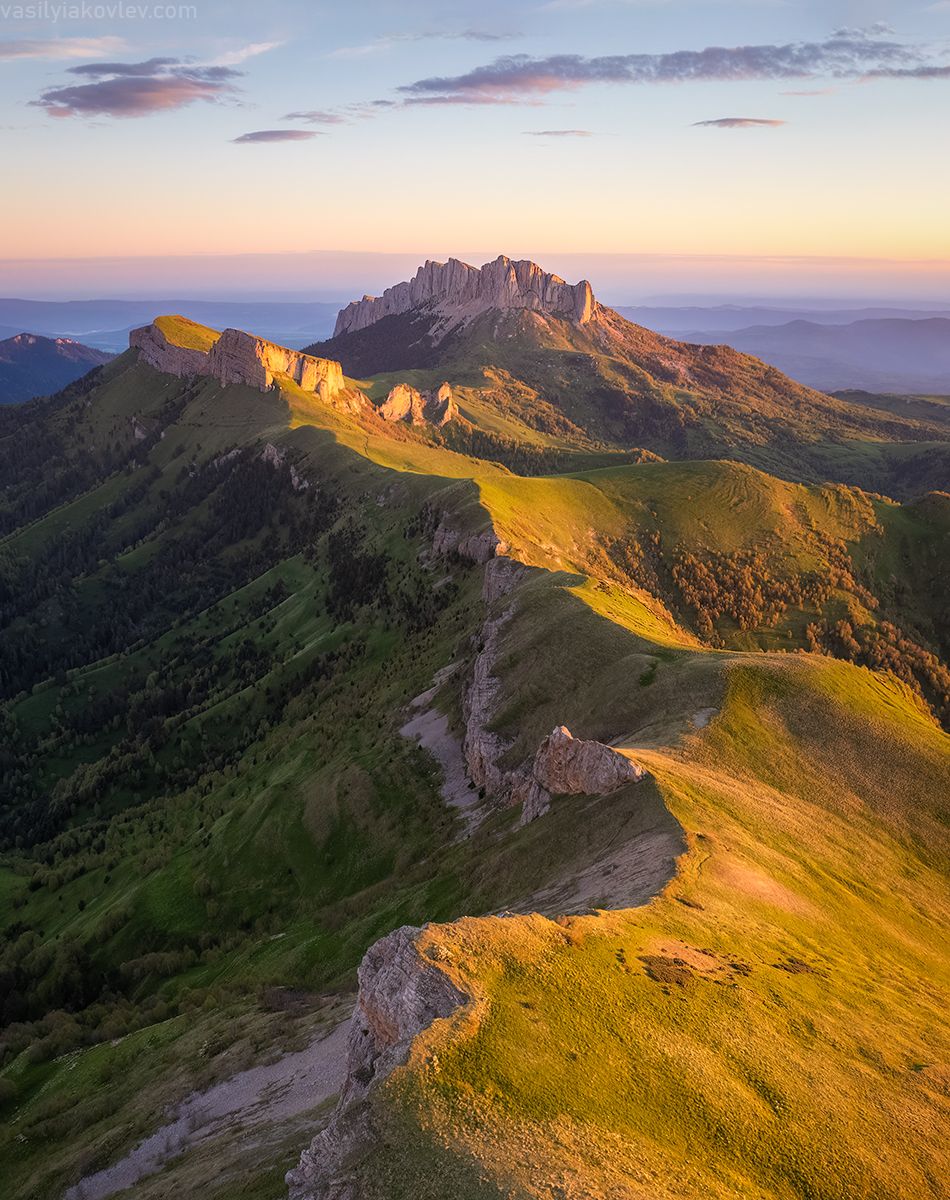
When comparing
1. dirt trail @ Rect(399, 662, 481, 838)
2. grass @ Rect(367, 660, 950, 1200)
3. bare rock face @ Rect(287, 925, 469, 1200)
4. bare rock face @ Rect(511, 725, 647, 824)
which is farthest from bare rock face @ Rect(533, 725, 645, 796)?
bare rock face @ Rect(287, 925, 469, 1200)

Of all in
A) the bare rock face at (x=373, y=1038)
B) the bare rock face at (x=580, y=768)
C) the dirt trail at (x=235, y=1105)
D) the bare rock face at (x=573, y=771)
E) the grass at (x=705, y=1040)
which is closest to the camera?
the grass at (x=705, y=1040)

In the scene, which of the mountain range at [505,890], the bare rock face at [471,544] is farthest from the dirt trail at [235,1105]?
the bare rock face at [471,544]

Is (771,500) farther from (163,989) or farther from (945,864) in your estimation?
(163,989)

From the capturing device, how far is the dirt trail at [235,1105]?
45.1m

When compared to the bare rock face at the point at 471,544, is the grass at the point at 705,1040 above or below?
above

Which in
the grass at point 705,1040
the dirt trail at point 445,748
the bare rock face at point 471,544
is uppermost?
the grass at point 705,1040

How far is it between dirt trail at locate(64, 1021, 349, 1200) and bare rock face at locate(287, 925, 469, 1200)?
13713 millimetres

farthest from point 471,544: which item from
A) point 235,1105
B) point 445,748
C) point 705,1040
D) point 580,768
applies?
point 705,1040

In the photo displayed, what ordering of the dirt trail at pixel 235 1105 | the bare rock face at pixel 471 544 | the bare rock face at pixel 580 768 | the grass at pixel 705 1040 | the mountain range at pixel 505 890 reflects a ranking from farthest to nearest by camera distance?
the bare rock face at pixel 471 544 < the bare rock face at pixel 580 768 < the dirt trail at pixel 235 1105 < the mountain range at pixel 505 890 < the grass at pixel 705 1040

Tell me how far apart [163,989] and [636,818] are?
209 feet

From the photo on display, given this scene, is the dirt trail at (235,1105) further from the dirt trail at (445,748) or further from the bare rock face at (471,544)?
the bare rock face at (471,544)

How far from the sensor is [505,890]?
5875cm

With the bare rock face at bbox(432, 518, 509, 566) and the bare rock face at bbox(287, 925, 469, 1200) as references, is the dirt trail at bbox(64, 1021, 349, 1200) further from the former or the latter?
the bare rock face at bbox(432, 518, 509, 566)

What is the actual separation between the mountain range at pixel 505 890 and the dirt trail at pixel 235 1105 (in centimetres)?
32
